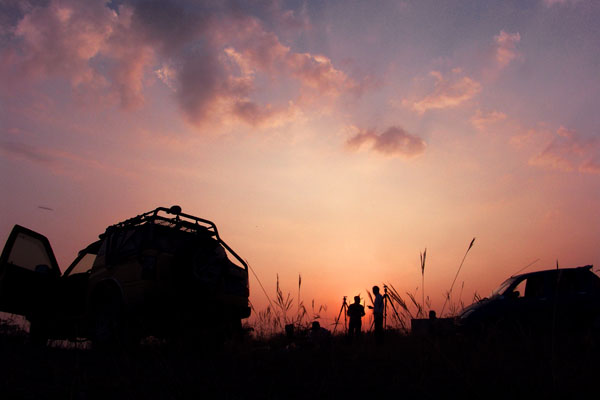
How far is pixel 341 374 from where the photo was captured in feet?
13.3

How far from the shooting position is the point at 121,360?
229 inches

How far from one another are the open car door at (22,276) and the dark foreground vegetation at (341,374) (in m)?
2.92

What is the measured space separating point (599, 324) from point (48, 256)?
1118 cm

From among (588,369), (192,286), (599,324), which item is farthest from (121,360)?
(599,324)

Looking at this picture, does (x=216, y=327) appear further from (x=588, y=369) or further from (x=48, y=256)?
(x=588, y=369)

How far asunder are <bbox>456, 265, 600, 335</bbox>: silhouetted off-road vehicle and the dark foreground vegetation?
2117 millimetres

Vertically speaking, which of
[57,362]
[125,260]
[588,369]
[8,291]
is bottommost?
[57,362]

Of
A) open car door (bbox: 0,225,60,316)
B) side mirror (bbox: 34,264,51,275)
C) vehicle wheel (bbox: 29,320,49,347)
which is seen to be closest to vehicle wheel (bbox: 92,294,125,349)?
side mirror (bbox: 34,264,51,275)

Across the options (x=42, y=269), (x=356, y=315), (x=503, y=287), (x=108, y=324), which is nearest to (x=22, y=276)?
(x=42, y=269)

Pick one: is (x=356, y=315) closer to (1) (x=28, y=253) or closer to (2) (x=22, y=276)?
(2) (x=22, y=276)

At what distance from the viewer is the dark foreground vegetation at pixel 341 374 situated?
3332mm

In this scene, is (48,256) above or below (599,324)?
above

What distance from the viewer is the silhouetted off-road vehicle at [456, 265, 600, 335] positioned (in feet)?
24.6

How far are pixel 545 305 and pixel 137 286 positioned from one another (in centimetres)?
730
